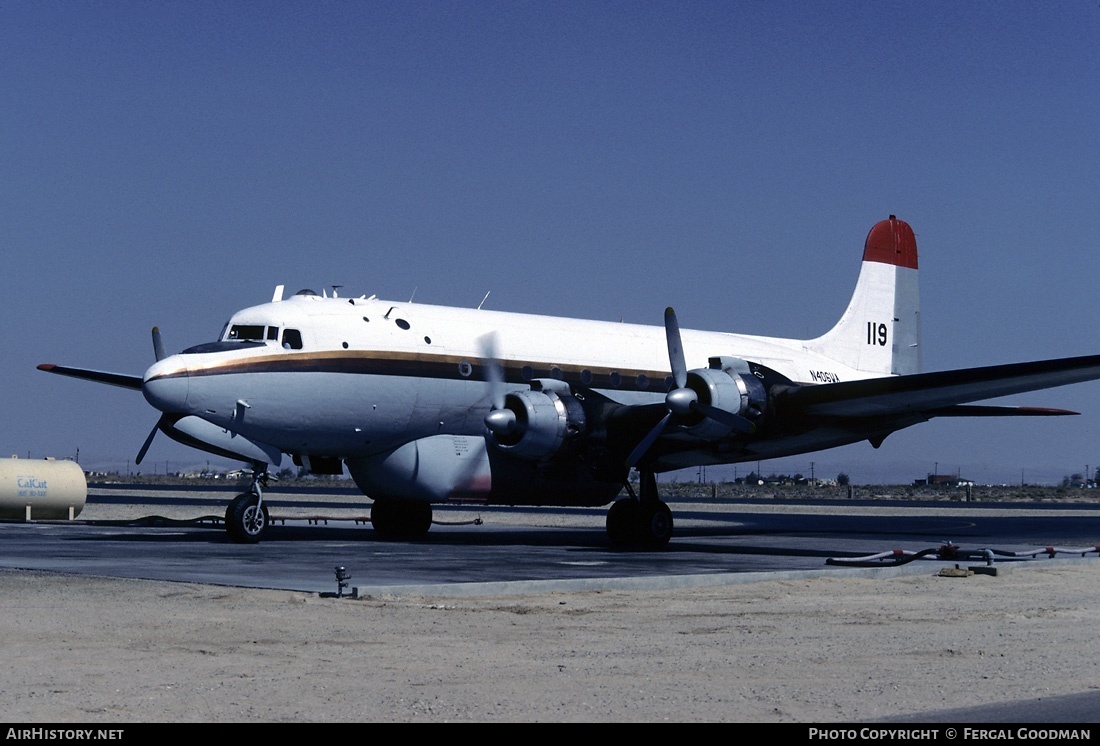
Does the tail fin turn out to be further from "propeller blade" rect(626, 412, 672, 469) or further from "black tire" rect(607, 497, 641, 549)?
"propeller blade" rect(626, 412, 672, 469)

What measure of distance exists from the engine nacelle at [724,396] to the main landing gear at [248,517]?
775 cm

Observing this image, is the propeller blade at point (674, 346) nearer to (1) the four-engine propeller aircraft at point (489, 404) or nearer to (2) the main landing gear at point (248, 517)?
(1) the four-engine propeller aircraft at point (489, 404)

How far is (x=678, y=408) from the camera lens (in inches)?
874

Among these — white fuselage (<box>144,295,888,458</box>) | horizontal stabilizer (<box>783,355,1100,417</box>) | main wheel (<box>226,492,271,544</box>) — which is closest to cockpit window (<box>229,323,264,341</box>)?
white fuselage (<box>144,295,888,458</box>)

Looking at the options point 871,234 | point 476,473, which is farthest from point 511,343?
point 871,234

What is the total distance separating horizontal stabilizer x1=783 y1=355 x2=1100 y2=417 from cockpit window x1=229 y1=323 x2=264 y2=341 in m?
9.40

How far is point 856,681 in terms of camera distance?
929cm

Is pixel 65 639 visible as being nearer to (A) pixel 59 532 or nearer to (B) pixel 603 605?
(B) pixel 603 605

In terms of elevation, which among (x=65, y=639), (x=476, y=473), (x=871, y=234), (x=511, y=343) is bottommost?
(x=65, y=639)

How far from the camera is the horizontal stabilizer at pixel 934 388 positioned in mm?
21719

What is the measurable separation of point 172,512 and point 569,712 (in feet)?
122

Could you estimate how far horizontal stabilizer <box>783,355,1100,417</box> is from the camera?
71.3 feet

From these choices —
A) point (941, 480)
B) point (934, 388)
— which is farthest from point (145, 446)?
point (941, 480)
